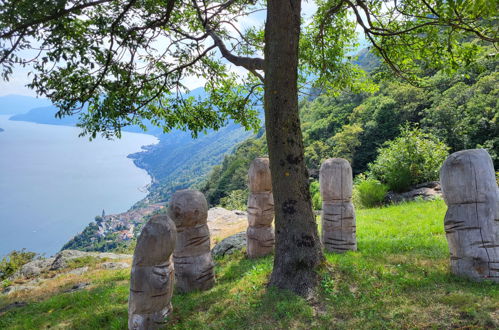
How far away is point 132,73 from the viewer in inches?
306

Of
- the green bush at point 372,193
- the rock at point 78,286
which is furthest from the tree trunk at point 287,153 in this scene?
the green bush at point 372,193

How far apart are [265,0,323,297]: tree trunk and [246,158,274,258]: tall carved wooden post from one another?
2.51 m

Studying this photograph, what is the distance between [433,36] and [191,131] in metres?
6.74

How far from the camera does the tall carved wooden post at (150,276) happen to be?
184 inches

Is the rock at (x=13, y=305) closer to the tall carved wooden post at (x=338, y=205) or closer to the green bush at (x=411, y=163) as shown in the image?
the tall carved wooden post at (x=338, y=205)

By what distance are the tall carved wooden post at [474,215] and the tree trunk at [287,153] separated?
7.21ft

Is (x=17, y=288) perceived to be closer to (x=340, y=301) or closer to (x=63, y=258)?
(x=63, y=258)

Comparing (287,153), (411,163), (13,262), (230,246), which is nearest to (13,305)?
(230,246)

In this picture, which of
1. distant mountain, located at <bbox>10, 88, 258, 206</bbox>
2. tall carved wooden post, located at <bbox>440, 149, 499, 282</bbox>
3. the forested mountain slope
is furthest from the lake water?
tall carved wooden post, located at <bbox>440, 149, 499, 282</bbox>

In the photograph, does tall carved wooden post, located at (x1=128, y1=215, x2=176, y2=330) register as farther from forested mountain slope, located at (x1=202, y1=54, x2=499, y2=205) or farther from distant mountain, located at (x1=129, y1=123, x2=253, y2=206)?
distant mountain, located at (x1=129, y1=123, x2=253, y2=206)

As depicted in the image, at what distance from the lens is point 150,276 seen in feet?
15.4

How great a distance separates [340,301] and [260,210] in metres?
3.49

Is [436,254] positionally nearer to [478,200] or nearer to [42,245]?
[478,200]

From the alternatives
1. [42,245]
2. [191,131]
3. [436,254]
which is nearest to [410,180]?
[436,254]
